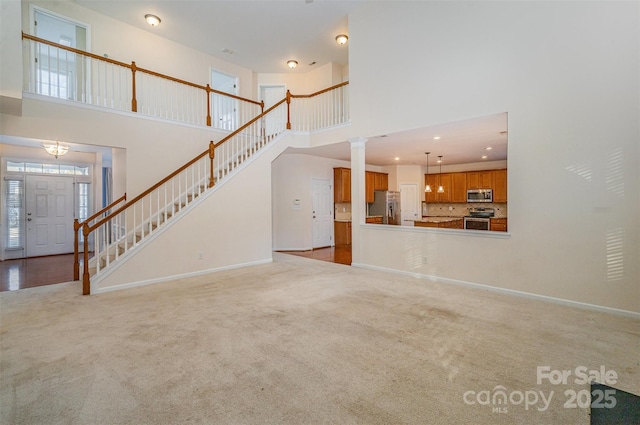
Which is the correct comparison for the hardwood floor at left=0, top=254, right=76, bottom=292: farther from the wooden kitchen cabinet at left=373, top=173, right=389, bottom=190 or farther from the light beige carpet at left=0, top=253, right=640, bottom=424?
the wooden kitchen cabinet at left=373, top=173, right=389, bottom=190

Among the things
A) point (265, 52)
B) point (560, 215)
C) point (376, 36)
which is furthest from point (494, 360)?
point (265, 52)

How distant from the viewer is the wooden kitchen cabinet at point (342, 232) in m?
9.05

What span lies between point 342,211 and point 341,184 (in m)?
0.94

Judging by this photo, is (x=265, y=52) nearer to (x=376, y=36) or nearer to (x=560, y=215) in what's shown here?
(x=376, y=36)

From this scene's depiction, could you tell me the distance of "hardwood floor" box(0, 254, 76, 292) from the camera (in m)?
4.95

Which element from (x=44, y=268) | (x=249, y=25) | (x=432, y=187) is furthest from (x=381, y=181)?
(x=44, y=268)

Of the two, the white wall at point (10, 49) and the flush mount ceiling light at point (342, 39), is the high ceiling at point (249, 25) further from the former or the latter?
the white wall at point (10, 49)

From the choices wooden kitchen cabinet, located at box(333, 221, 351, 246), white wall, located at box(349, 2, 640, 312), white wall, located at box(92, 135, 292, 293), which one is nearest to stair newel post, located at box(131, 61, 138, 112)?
white wall, located at box(92, 135, 292, 293)

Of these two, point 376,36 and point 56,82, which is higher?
point 376,36

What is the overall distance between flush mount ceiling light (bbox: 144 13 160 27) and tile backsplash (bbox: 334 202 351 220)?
20.8 ft

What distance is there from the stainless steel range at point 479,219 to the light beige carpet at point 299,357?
501cm

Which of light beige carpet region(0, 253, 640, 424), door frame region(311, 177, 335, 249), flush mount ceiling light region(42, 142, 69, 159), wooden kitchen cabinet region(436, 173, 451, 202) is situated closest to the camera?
light beige carpet region(0, 253, 640, 424)

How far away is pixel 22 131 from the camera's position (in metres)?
4.51

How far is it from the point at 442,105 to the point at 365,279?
3.15 metres
